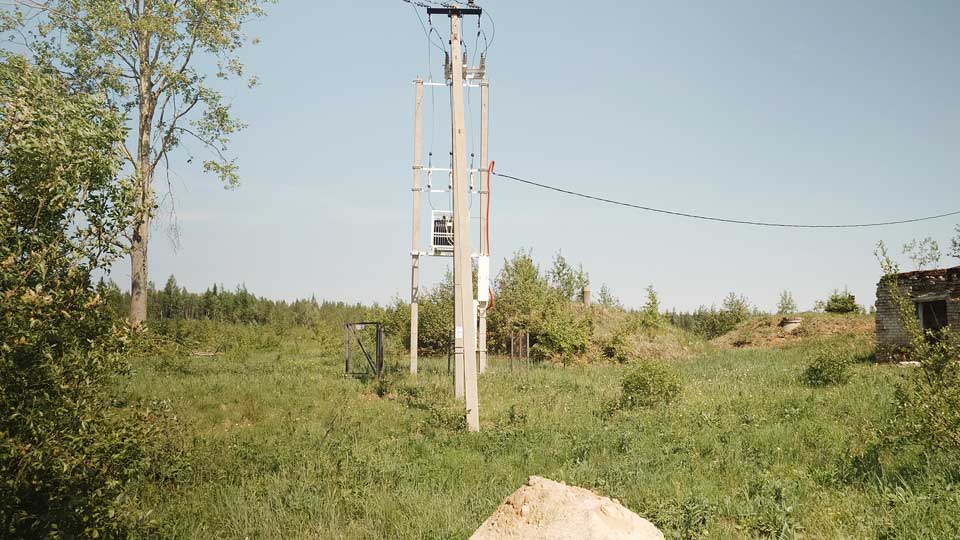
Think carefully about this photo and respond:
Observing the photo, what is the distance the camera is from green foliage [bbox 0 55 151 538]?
4.73m

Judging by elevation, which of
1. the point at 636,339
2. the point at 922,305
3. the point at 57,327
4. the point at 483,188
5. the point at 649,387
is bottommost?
the point at 649,387

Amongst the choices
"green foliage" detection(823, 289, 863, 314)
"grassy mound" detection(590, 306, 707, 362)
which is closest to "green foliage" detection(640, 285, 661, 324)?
"grassy mound" detection(590, 306, 707, 362)

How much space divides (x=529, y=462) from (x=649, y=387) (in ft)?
19.6

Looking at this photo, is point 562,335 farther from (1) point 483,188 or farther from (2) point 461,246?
(2) point 461,246

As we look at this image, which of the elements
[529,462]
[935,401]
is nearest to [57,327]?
[529,462]

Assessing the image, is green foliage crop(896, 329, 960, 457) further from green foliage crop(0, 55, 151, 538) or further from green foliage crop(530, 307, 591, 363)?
green foliage crop(530, 307, 591, 363)

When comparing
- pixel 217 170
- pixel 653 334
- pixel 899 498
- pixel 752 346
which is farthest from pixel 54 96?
pixel 752 346

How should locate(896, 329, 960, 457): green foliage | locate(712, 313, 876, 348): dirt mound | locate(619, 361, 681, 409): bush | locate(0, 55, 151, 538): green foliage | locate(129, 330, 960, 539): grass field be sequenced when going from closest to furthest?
locate(0, 55, 151, 538): green foliage → locate(129, 330, 960, 539): grass field → locate(896, 329, 960, 457): green foliage → locate(619, 361, 681, 409): bush → locate(712, 313, 876, 348): dirt mound

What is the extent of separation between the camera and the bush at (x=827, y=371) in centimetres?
1573

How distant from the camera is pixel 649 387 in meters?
14.5

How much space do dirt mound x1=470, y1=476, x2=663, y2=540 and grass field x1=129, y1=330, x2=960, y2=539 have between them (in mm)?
2336

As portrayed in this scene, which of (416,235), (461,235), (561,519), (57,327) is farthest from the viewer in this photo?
(416,235)

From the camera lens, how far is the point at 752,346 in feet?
124

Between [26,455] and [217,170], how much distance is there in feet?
67.0
